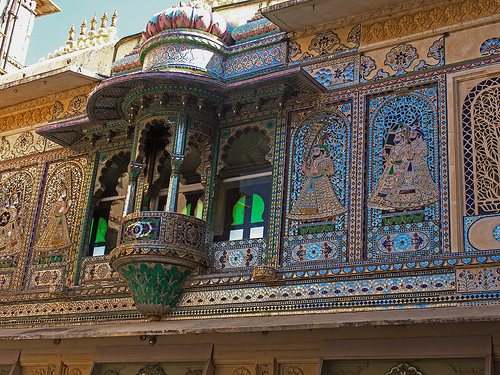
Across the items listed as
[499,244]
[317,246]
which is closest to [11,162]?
[317,246]

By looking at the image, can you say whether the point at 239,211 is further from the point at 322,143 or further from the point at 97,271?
the point at 97,271

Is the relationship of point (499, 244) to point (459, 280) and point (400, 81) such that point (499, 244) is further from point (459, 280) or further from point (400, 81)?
point (400, 81)

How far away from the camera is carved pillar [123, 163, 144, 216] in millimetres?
10688

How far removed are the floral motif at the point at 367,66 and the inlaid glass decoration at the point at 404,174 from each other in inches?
15.1

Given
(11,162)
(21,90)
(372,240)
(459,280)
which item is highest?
(21,90)

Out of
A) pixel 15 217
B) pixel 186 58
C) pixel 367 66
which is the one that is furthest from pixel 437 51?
pixel 15 217

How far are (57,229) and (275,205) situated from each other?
3.92m

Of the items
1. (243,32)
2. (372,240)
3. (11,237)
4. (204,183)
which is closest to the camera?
(372,240)

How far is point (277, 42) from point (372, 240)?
343 centimetres

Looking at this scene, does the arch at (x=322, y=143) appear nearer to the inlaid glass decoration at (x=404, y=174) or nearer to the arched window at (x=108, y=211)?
the inlaid glass decoration at (x=404, y=174)

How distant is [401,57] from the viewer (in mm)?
9727

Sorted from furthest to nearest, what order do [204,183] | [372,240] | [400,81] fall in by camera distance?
1. [204,183]
2. [400,81]
3. [372,240]

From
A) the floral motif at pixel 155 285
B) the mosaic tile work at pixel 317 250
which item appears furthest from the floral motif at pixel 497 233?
the floral motif at pixel 155 285

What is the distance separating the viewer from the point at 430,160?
356 inches
